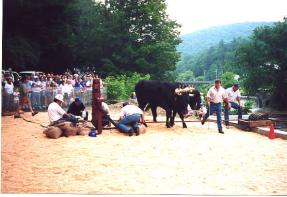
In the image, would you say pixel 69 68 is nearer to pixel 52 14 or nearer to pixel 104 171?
pixel 52 14

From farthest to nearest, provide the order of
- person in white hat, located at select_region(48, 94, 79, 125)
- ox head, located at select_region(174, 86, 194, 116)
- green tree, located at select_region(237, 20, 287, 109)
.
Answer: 1. ox head, located at select_region(174, 86, 194, 116)
2. green tree, located at select_region(237, 20, 287, 109)
3. person in white hat, located at select_region(48, 94, 79, 125)

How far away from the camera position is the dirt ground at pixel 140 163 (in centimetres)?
526

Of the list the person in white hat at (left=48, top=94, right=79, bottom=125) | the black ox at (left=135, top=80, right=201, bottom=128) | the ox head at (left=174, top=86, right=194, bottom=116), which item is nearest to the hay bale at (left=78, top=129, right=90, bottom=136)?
the person in white hat at (left=48, top=94, right=79, bottom=125)

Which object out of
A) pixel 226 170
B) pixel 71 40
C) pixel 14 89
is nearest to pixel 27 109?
pixel 14 89

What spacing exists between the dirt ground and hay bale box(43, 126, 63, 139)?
0.11 m

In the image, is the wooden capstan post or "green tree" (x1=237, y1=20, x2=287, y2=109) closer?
the wooden capstan post

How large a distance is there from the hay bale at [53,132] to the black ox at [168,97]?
8.31 feet

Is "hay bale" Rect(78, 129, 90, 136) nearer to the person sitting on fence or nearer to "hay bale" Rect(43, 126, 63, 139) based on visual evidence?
"hay bale" Rect(43, 126, 63, 139)

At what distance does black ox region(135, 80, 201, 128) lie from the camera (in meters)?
9.09

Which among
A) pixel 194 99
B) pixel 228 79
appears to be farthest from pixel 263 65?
pixel 228 79

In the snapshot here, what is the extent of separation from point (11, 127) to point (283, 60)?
5.28 m

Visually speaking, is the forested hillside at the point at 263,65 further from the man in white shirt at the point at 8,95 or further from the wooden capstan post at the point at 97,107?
the man in white shirt at the point at 8,95

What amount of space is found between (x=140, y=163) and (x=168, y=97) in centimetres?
331

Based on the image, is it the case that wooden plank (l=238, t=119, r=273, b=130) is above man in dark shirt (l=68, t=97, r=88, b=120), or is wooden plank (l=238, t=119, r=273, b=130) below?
below
